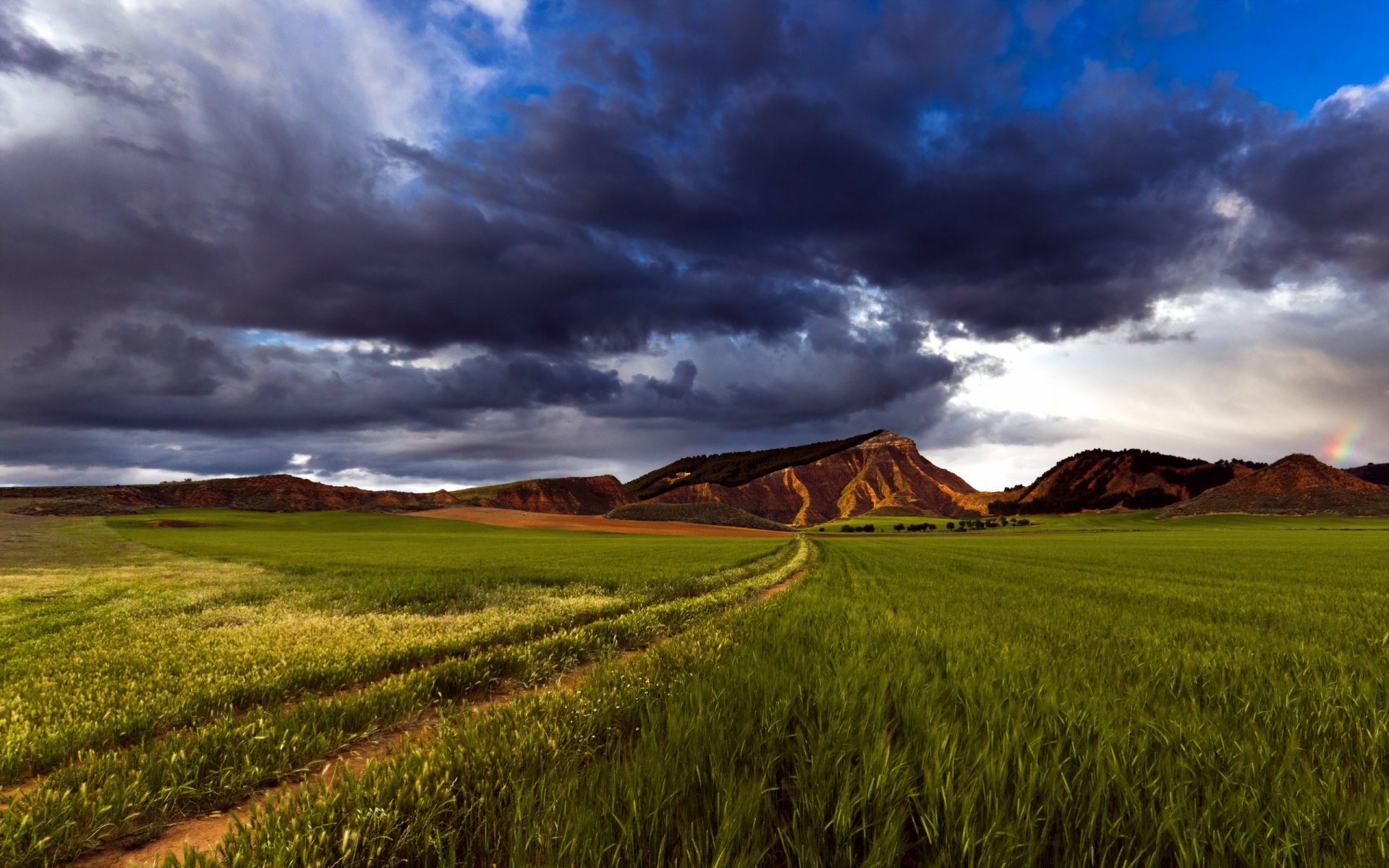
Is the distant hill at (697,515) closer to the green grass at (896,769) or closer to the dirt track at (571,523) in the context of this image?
the dirt track at (571,523)

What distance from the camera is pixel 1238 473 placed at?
7781 inches

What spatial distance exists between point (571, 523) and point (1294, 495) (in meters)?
198

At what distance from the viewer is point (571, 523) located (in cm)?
10138

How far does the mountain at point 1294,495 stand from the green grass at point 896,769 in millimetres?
191663

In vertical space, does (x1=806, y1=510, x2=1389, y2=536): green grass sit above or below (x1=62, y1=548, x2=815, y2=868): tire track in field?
below

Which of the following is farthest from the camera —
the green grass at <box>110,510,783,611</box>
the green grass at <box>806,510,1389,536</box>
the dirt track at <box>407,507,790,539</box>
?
the green grass at <box>806,510,1389,536</box>

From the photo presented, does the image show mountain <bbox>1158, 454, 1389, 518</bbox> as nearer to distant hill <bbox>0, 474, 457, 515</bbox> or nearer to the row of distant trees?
the row of distant trees

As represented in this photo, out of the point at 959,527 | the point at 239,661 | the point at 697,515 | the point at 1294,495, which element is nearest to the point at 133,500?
the point at 697,515

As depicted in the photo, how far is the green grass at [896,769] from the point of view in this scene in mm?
2516

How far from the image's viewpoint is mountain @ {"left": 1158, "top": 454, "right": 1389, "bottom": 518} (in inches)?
5217

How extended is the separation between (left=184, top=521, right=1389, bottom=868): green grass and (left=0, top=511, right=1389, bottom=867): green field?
1.0 inches

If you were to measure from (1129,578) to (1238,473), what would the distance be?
265 metres

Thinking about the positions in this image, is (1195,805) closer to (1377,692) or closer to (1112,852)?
(1112,852)

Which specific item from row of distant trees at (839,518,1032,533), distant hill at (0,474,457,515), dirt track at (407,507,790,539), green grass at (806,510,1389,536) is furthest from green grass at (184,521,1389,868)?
distant hill at (0,474,457,515)
